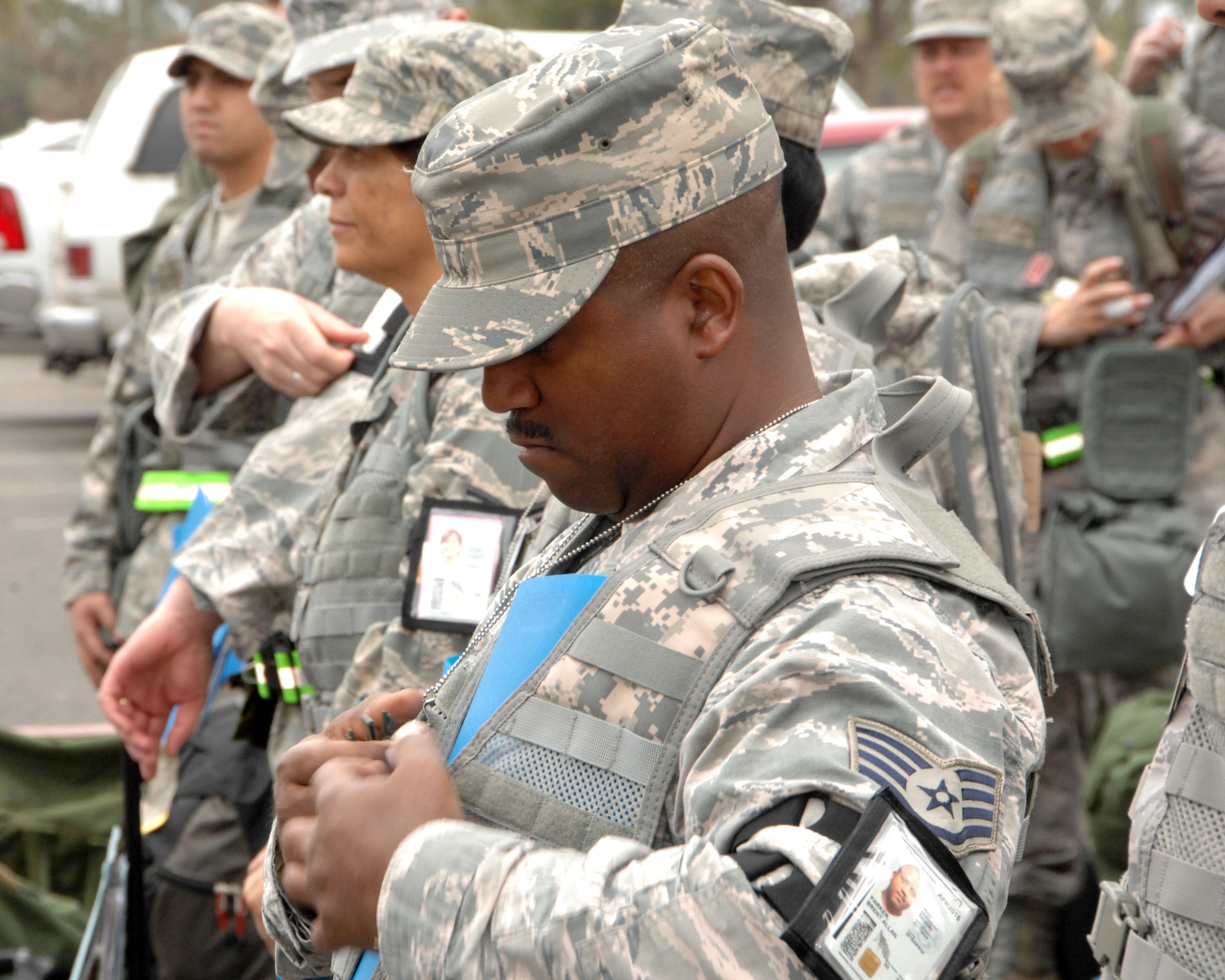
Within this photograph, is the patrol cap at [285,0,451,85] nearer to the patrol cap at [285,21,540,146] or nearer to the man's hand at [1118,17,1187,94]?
the patrol cap at [285,21,540,146]

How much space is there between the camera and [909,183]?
5.41 m

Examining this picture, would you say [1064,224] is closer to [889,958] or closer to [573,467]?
[573,467]

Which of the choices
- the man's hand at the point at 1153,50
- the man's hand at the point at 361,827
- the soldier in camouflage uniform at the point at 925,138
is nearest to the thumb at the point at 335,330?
the man's hand at the point at 361,827

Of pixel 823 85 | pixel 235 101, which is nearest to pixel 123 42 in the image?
pixel 235 101

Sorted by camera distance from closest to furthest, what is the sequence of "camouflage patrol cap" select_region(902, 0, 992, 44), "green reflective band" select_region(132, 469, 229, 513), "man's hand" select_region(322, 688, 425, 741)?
"man's hand" select_region(322, 688, 425, 741) → "green reflective band" select_region(132, 469, 229, 513) → "camouflage patrol cap" select_region(902, 0, 992, 44)

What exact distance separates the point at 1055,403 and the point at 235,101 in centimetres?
266

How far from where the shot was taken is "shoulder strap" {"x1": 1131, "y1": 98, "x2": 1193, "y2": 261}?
3.87 m

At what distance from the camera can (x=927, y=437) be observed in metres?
1.46

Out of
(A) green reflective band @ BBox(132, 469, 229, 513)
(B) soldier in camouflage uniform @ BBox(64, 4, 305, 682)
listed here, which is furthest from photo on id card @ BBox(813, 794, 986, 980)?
(B) soldier in camouflage uniform @ BBox(64, 4, 305, 682)

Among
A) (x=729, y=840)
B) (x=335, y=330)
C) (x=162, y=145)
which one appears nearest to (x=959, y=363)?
(x=335, y=330)

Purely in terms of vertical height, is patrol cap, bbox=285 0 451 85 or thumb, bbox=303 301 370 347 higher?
patrol cap, bbox=285 0 451 85

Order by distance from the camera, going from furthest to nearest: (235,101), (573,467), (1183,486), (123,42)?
1. (123,42)
2. (235,101)
3. (1183,486)
4. (573,467)

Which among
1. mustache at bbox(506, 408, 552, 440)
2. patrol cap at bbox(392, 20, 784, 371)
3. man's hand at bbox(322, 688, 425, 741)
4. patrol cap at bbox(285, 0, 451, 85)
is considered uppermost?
patrol cap at bbox(392, 20, 784, 371)

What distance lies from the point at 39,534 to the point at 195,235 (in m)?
4.69
